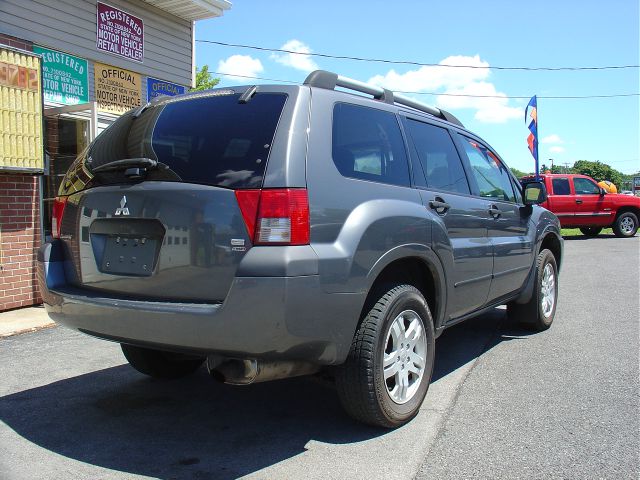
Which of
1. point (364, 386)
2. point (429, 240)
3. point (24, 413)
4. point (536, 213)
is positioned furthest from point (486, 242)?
point (24, 413)

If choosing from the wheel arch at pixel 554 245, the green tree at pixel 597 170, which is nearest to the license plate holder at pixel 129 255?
the wheel arch at pixel 554 245

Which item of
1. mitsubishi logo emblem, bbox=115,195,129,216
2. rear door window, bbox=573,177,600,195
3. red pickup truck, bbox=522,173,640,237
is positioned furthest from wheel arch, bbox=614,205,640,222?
mitsubishi logo emblem, bbox=115,195,129,216

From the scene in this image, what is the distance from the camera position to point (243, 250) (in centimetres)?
268

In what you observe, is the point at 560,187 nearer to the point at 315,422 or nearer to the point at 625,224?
the point at 625,224

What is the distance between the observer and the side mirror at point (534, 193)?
5.32 meters

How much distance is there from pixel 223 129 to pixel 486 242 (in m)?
2.42

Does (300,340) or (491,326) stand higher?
(300,340)

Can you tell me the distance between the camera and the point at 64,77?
7871 millimetres

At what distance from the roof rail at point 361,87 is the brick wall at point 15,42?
523 cm

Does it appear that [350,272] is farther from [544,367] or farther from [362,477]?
[544,367]

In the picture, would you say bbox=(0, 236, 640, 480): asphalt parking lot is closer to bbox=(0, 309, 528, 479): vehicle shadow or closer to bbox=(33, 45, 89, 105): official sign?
bbox=(0, 309, 528, 479): vehicle shadow

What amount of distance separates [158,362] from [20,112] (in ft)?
13.7

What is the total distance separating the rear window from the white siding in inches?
190

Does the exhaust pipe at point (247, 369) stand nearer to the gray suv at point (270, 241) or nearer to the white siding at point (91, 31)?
the gray suv at point (270, 241)
